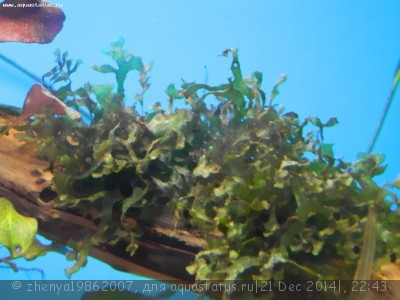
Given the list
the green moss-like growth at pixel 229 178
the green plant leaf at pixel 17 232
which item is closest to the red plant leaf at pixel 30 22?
the green moss-like growth at pixel 229 178

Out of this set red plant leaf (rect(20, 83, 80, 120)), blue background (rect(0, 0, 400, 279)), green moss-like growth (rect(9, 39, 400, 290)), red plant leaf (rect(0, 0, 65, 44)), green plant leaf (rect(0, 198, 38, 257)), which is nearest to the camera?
green moss-like growth (rect(9, 39, 400, 290))

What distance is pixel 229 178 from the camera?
105 centimetres

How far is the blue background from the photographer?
233 centimetres

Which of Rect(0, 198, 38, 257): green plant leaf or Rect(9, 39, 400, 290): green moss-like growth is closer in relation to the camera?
Rect(9, 39, 400, 290): green moss-like growth

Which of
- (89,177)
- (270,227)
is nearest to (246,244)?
(270,227)

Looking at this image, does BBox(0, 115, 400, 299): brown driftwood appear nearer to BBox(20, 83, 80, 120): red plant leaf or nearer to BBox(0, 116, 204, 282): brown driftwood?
BBox(0, 116, 204, 282): brown driftwood

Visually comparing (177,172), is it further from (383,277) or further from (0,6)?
(0,6)

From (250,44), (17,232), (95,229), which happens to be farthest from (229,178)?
(250,44)

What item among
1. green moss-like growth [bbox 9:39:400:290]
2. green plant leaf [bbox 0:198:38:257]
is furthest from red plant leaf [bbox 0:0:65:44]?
green plant leaf [bbox 0:198:38:257]

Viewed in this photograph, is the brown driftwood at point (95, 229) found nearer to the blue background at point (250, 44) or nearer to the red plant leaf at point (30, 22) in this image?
the red plant leaf at point (30, 22)

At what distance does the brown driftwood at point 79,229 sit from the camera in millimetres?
1113

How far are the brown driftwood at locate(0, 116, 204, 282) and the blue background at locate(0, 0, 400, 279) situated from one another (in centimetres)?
96

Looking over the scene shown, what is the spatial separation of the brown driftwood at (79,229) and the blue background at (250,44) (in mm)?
964

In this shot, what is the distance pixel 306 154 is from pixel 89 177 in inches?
23.8
